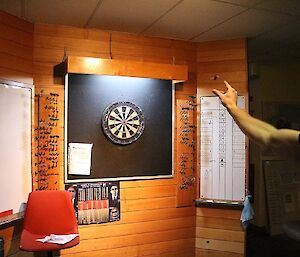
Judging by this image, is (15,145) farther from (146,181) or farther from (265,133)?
(265,133)

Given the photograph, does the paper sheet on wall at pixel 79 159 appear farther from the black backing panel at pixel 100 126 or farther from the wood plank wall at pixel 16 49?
the wood plank wall at pixel 16 49

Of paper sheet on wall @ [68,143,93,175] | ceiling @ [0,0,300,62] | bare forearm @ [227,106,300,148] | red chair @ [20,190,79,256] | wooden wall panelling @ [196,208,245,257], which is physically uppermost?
ceiling @ [0,0,300,62]

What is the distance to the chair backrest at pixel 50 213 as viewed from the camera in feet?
9.96

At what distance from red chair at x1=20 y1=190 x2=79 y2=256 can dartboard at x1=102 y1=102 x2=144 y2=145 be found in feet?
2.75

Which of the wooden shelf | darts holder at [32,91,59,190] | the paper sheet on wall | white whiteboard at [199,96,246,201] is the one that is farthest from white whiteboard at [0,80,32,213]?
white whiteboard at [199,96,246,201]

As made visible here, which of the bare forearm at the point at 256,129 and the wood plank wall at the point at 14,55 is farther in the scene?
the wood plank wall at the point at 14,55

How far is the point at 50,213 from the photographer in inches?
122

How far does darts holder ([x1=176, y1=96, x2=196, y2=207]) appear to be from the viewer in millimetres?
3844

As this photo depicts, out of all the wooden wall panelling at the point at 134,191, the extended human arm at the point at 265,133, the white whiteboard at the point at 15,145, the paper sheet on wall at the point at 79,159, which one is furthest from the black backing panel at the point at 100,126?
the extended human arm at the point at 265,133

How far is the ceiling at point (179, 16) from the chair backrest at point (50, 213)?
1790 mm

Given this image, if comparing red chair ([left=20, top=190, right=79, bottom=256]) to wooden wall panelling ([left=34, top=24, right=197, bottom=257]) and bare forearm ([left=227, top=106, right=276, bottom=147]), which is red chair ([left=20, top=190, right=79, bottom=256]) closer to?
wooden wall panelling ([left=34, top=24, right=197, bottom=257])

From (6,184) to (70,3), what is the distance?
5.93 feet

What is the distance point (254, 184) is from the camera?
4969 mm

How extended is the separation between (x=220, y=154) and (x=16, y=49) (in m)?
2.57
